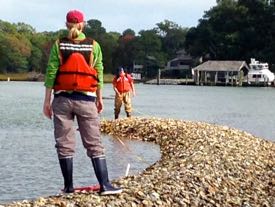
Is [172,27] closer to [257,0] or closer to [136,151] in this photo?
[257,0]

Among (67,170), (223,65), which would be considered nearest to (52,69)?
(67,170)

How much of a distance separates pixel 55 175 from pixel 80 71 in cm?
465

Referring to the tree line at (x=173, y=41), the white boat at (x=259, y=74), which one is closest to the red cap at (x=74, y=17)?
the white boat at (x=259, y=74)

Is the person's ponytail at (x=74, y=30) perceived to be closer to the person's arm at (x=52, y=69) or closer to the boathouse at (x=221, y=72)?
the person's arm at (x=52, y=69)

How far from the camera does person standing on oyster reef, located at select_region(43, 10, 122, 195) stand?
328 inches

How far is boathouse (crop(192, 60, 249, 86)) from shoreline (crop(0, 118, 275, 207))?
103m

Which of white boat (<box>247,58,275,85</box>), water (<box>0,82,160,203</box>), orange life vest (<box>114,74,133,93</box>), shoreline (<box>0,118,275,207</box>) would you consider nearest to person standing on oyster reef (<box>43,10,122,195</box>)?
shoreline (<box>0,118,275,207</box>)

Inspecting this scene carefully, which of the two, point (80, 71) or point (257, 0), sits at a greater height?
point (257, 0)

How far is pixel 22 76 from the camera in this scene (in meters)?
152

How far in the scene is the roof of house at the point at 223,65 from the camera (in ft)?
395

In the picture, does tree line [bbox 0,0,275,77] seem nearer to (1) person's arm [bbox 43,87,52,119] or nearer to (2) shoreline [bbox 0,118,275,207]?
(2) shoreline [bbox 0,118,275,207]

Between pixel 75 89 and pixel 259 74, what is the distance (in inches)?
4497

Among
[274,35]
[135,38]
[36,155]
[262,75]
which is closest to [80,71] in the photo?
[36,155]

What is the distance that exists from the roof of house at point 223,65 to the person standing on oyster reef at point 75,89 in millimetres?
112882
